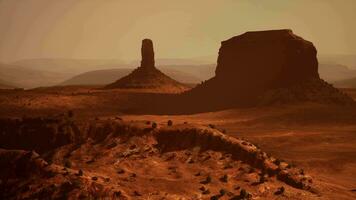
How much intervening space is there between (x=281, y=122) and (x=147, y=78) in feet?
96.7

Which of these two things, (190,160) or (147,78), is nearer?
(190,160)

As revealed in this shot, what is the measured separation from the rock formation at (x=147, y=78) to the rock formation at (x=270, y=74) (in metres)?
12.0

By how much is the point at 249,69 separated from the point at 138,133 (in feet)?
103

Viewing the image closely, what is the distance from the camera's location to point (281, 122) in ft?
158

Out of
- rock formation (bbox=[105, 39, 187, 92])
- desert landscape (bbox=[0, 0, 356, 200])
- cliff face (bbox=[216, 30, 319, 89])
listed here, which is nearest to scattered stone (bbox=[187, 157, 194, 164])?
desert landscape (bbox=[0, 0, 356, 200])

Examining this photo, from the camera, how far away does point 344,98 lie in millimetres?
57531

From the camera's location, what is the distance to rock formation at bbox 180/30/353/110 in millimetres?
56562

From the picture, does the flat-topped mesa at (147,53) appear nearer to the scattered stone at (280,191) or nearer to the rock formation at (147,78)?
the rock formation at (147,78)

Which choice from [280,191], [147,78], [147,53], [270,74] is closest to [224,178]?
[280,191]

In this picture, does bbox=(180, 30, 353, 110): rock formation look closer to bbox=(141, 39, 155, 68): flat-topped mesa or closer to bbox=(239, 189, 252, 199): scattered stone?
bbox=(141, 39, 155, 68): flat-topped mesa

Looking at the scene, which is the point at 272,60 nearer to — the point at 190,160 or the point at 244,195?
the point at 190,160

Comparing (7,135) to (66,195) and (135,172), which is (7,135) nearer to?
(135,172)

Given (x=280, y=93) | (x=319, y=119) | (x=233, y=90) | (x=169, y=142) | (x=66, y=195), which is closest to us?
(x=66, y=195)

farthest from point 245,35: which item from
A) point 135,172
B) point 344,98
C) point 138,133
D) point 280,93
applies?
point 135,172
